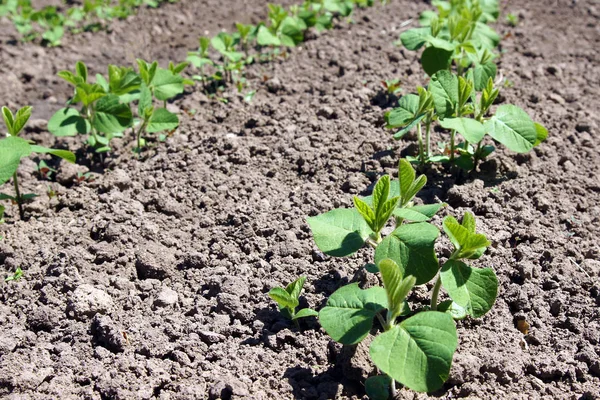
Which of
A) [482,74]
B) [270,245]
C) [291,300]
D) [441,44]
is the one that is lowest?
[270,245]

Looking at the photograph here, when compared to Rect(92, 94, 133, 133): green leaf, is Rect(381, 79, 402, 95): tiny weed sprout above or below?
above

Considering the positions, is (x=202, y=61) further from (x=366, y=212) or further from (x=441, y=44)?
(x=366, y=212)

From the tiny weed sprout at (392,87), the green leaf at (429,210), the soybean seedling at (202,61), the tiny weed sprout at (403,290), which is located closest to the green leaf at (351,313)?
the tiny weed sprout at (403,290)

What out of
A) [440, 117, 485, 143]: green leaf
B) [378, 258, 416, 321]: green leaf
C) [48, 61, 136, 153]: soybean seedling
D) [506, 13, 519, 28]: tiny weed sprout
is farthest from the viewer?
[506, 13, 519, 28]: tiny weed sprout

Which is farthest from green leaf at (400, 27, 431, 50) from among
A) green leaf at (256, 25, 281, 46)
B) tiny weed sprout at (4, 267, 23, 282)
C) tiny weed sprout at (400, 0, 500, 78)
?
tiny weed sprout at (4, 267, 23, 282)

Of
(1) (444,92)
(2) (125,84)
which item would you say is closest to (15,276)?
(2) (125,84)

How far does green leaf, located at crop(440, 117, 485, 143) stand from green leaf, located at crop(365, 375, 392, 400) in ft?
3.99

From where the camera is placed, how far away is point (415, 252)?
2.32m

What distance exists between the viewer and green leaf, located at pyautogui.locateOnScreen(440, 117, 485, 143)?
295 cm

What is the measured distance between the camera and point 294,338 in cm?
250

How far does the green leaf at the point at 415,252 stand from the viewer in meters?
2.30

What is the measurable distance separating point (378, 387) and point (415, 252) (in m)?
0.49

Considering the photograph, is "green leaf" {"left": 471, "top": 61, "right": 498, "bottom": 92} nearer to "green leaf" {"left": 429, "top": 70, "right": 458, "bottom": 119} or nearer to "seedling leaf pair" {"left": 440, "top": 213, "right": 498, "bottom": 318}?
"green leaf" {"left": 429, "top": 70, "right": 458, "bottom": 119}

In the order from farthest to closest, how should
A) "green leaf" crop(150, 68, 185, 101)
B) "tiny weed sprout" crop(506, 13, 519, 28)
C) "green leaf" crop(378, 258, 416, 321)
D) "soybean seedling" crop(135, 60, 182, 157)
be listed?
"tiny weed sprout" crop(506, 13, 519, 28)
"green leaf" crop(150, 68, 185, 101)
"soybean seedling" crop(135, 60, 182, 157)
"green leaf" crop(378, 258, 416, 321)
